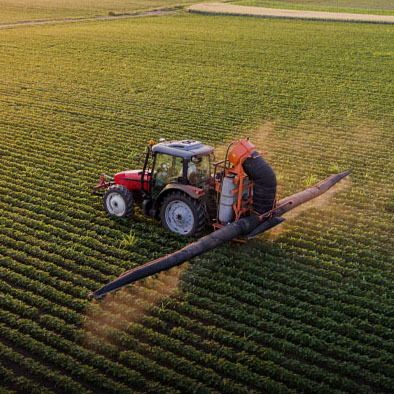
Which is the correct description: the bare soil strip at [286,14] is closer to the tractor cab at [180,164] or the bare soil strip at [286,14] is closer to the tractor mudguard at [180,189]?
the tractor cab at [180,164]

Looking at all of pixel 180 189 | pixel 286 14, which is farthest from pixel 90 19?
pixel 180 189

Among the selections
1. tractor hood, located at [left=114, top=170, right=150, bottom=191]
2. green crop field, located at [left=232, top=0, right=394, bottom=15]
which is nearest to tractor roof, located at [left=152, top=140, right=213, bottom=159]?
tractor hood, located at [left=114, top=170, right=150, bottom=191]

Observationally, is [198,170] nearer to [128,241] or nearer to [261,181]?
[261,181]

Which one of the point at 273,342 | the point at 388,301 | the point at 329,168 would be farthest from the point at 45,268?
the point at 329,168

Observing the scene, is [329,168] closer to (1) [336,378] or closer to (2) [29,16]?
(1) [336,378]

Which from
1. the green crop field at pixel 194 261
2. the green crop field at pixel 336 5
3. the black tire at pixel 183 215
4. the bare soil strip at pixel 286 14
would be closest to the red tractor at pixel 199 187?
the black tire at pixel 183 215

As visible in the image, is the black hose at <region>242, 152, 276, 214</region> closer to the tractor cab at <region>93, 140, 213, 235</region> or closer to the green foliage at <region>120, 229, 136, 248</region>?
the tractor cab at <region>93, 140, 213, 235</region>
